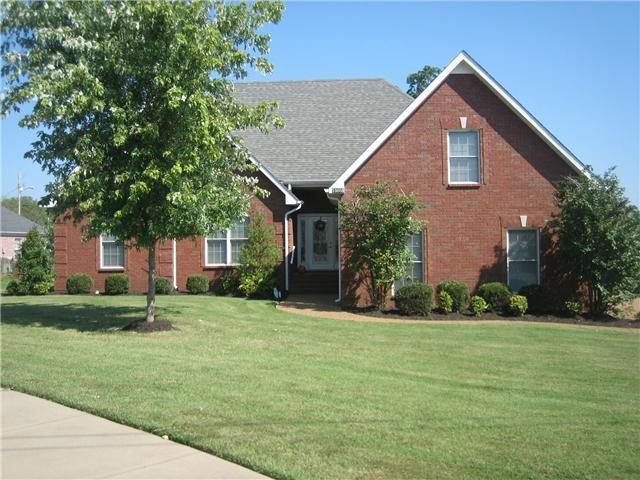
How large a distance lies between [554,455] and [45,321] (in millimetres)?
12165

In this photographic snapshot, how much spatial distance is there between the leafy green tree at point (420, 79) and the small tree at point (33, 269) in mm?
34634

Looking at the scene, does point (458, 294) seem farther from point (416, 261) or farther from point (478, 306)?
point (416, 261)

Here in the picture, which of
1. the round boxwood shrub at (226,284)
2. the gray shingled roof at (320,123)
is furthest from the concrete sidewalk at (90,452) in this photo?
the gray shingled roof at (320,123)

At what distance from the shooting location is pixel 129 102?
39.7 feet

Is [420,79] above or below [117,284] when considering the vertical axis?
above

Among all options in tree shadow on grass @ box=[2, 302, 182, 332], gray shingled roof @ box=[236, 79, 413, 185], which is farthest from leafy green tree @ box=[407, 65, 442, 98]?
tree shadow on grass @ box=[2, 302, 182, 332]

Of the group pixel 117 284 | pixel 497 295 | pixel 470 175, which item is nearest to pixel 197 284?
pixel 117 284

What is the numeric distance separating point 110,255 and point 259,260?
20.0 ft

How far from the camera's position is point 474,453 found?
19.0 ft

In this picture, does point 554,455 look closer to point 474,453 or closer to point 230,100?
point 474,453

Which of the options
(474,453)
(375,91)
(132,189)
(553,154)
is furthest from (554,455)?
(375,91)

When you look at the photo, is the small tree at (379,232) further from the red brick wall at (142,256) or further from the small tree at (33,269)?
the small tree at (33,269)

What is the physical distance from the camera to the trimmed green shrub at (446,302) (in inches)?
693

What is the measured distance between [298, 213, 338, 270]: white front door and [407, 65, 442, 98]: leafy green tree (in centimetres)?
2928
